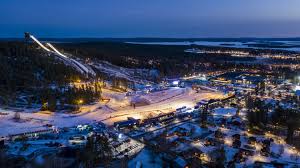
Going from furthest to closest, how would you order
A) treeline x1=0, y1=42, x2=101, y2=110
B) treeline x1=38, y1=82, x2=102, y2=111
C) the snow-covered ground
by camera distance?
treeline x1=0, y1=42, x2=101, y2=110
treeline x1=38, y1=82, x2=102, y2=111
the snow-covered ground

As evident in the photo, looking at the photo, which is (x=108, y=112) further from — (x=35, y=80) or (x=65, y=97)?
(x=35, y=80)

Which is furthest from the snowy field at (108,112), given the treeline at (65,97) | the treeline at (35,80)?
the treeline at (35,80)

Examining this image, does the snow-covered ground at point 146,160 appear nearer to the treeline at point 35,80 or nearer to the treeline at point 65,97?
the treeline at point 65,97

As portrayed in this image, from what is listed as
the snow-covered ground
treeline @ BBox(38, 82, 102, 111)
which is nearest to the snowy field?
treeline @ BBox(38, 82, 102, 111)

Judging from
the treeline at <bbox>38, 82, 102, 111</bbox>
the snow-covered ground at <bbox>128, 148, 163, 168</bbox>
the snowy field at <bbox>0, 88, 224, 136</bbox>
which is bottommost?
the snowy field at <bbox>0, 88, 224, 136</bbox>

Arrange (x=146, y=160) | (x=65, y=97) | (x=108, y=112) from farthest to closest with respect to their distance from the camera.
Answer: (x=65, y=97) < (x=108, y=112) < (x=146, y=160)

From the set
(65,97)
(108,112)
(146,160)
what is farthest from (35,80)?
(146,160)

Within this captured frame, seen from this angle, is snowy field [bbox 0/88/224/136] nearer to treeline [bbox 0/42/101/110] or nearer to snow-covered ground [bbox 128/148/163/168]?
treeline [bbox 0/42/101/110]

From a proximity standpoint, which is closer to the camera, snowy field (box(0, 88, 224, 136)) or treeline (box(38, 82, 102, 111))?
snowy field (box(0, 88, 224, 136))

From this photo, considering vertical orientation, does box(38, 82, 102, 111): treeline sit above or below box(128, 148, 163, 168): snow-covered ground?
above
